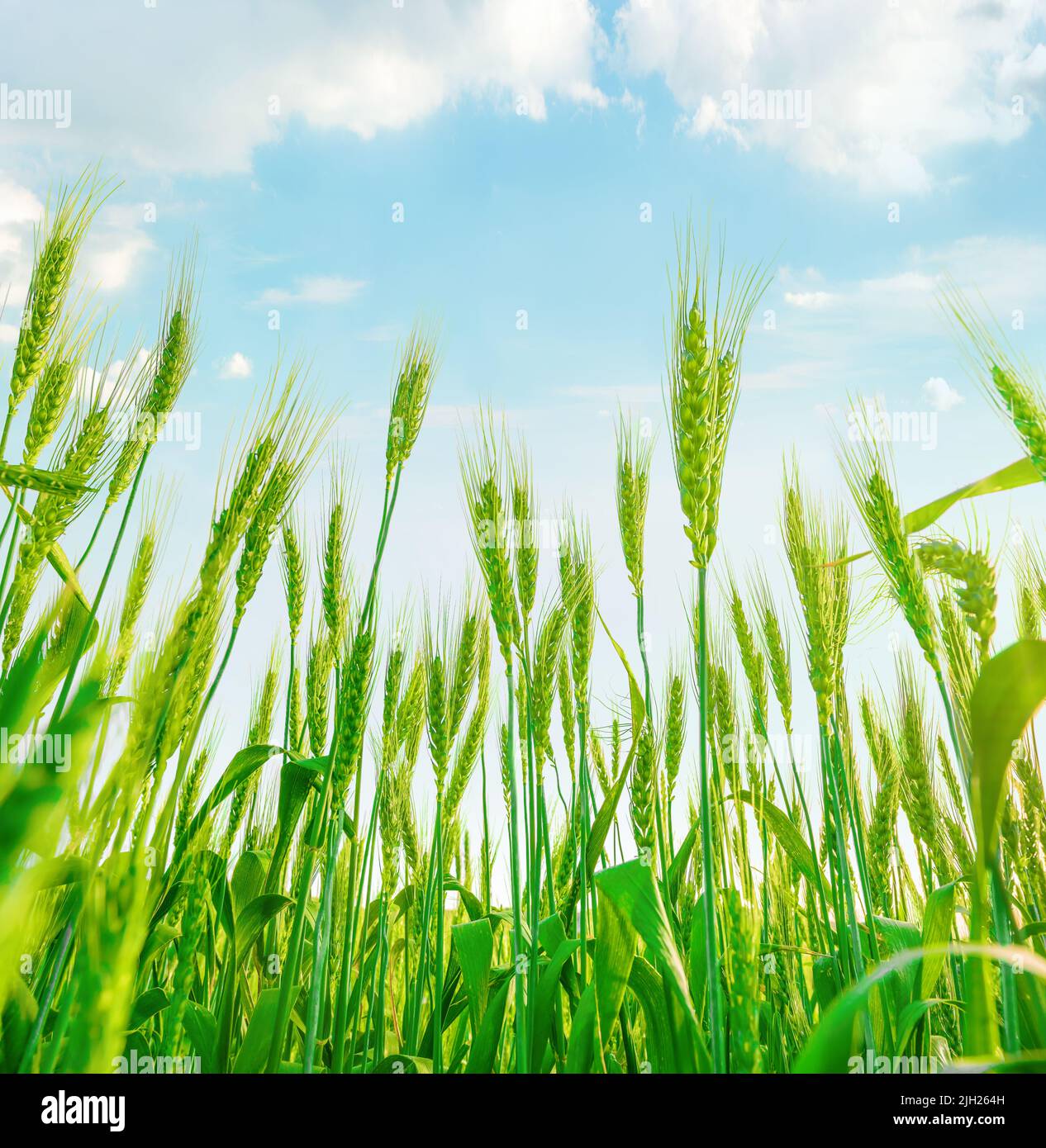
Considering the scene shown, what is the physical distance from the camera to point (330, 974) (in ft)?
7.59

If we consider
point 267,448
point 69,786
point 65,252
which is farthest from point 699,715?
point 65,252

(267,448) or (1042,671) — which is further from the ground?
(267,448)

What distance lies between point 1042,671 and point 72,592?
6.32ft

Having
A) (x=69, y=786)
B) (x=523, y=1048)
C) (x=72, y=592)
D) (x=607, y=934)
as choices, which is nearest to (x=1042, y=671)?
(x=607, y=934)

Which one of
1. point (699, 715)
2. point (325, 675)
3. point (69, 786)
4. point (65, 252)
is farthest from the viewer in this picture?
point (325, 675)

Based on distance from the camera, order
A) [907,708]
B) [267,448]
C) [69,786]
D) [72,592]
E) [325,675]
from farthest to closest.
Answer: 1. [907,708]
2. [325,675]
3. [72,592]
4. [267,448]
5. [69,786]

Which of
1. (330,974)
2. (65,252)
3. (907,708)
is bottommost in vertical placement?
(330,974)

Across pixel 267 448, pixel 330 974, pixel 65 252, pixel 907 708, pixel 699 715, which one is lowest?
pixel 330 974

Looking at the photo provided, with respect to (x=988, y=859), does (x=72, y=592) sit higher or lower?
higher

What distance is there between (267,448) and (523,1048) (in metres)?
1.20

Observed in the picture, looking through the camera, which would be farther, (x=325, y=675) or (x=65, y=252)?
(x=325, y=675)

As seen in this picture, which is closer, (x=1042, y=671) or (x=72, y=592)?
(x=1042, y=671)
